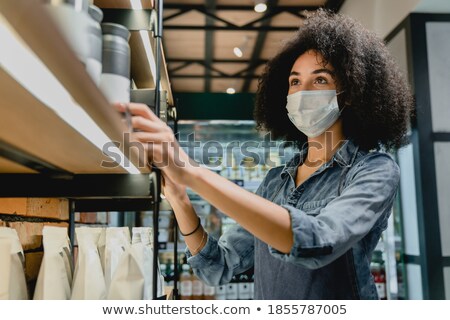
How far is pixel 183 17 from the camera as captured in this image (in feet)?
11.6

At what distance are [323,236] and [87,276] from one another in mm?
492

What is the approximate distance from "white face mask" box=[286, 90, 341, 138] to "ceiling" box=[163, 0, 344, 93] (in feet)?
6.43

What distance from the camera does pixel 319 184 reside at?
3.56ft

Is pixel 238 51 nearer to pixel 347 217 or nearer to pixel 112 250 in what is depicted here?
pixel 112 250

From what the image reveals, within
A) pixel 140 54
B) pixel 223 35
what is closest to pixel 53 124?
pixel 140 54

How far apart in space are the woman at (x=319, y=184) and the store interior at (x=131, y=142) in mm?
100

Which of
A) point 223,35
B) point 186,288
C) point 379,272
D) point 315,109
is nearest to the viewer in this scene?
point 315,109

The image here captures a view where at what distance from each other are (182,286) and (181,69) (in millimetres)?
2250

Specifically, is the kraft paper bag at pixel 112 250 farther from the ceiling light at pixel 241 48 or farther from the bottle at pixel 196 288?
the ceiling light at pixel 241 48

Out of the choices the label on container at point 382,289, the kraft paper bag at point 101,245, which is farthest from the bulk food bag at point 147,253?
the label on container at point 382,289

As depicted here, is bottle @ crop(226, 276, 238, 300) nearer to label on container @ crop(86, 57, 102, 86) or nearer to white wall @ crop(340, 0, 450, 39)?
white wall @ crop(340, 0, 450, 39)

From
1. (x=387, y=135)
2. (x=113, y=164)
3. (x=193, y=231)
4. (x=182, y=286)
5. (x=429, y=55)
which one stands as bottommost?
(x=182, y=286)
